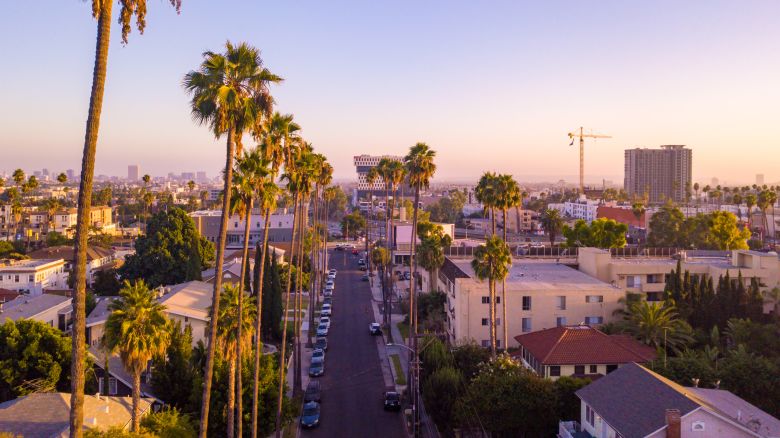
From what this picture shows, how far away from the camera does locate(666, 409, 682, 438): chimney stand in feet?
85.1

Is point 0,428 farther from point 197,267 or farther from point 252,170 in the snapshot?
point 197,267

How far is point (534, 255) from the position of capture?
249ft

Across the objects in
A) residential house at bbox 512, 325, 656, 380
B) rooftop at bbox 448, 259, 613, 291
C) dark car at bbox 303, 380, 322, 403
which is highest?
rooftop at bbox 448, 259, 613, 291

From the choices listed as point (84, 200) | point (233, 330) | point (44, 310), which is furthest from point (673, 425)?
point (44, 310)

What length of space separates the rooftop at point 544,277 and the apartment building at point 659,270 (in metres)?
2.28

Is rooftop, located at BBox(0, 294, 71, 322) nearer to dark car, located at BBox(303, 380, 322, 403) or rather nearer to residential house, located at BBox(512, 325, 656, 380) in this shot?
dark car, located at BBox(303, 380, 322, 403)

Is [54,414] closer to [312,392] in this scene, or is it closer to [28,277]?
[312,392]

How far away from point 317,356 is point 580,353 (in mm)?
24609

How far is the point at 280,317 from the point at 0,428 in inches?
1436

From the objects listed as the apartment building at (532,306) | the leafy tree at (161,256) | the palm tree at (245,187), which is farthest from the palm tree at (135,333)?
the leafy tree at (161,256)

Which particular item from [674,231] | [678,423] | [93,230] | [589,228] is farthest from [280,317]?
[93,230]

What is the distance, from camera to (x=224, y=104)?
80.2 feet

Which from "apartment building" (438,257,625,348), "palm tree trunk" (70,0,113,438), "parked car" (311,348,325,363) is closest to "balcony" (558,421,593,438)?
"apartment building" (438,257,625,348)

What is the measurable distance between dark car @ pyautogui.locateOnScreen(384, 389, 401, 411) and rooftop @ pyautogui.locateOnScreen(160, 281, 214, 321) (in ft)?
48.6
